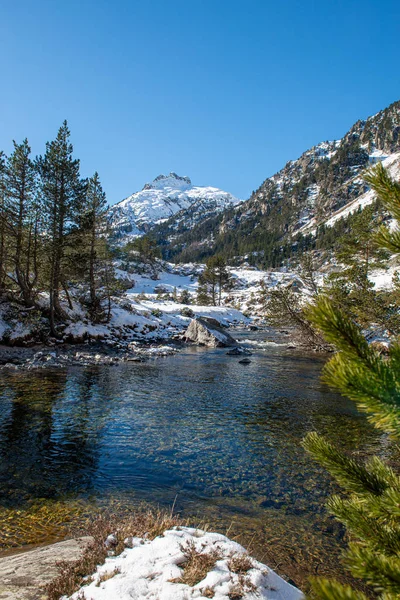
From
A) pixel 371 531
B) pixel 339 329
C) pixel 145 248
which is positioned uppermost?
pixel 145 248

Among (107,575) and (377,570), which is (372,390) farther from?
(107,575)

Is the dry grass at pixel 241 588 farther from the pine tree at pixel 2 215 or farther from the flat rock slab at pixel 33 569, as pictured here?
Result: the pine tree at pixel 2 215

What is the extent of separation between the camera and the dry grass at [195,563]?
3141 millimetres

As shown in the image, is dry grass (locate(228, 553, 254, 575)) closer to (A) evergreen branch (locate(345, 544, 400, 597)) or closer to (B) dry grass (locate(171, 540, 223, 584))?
(B) dry grass (locate(171, 540, 223, 584))

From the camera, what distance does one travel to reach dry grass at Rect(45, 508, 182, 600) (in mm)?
3135

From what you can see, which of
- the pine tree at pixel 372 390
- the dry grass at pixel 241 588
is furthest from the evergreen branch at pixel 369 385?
the dry grass at pixel 241 588

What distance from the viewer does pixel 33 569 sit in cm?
355

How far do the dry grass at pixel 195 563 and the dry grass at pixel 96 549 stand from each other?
0.61 m

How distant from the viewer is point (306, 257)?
25.3m

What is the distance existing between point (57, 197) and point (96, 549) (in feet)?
85.8

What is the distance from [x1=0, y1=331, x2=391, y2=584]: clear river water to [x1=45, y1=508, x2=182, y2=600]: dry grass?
1.55 metres

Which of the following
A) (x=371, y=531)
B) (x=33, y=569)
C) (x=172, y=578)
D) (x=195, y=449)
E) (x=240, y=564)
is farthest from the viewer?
(x=195, y=449)

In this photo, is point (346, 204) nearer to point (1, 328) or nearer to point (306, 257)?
point (306, 257)

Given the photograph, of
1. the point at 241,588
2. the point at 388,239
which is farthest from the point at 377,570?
the point at 241,588
